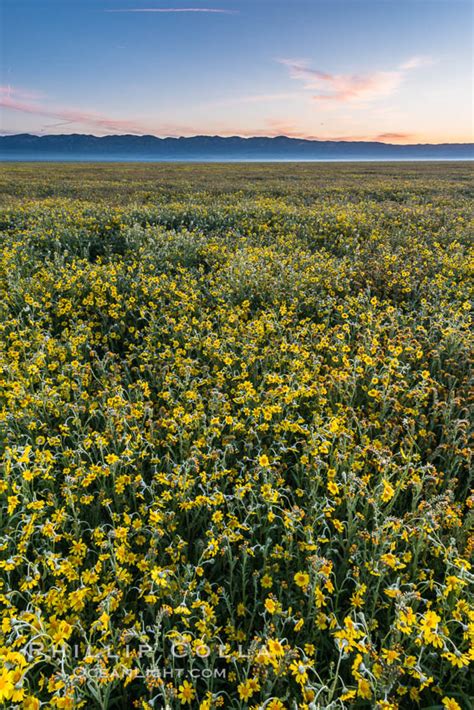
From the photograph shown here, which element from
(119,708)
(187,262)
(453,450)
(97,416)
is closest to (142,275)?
(187,262)

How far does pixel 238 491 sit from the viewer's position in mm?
2822

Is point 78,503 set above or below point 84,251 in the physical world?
below

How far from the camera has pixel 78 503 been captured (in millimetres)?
3285

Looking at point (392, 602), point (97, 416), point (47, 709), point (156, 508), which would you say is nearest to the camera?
point (47, 709)

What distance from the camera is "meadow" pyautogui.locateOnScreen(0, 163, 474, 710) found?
2129 millimetres

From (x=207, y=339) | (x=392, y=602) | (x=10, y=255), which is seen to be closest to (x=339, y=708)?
(x=392, y=602)

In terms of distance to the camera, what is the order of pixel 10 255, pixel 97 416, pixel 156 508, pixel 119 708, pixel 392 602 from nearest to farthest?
pixel 119 708
pixel 392 602
pixel 156 508
pixel 97 416
pixel 10 255

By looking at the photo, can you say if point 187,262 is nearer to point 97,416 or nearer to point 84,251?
point 84,251

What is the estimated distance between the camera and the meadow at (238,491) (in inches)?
83.8

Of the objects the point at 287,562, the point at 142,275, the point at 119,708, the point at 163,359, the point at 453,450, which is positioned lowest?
the point at 119,708

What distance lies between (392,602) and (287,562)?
2.36ft

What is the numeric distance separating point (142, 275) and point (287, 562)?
6.11m

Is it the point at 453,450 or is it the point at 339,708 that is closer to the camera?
the point at 339,708

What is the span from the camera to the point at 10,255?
8.34 m
